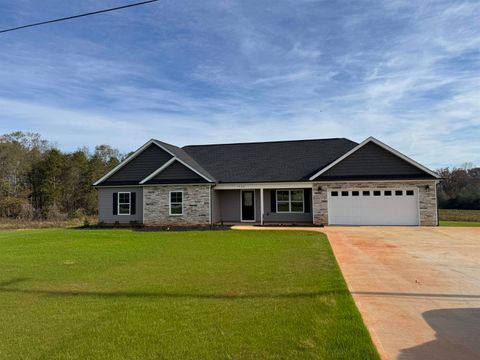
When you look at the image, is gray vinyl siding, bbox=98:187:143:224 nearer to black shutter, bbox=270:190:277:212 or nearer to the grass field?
black shutter, bbox=270:190:277:212

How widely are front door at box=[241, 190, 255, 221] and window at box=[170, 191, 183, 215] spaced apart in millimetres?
3867

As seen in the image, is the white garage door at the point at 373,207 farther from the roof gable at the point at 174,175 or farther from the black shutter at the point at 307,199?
the roof gable at the point at 174,175

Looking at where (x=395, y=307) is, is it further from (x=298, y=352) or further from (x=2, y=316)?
(x=2, y=316)

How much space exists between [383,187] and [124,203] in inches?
598

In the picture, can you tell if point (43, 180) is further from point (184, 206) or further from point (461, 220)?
point (461, 220)

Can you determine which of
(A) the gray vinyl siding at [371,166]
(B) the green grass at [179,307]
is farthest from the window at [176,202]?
(B) the green grass at [179,307]

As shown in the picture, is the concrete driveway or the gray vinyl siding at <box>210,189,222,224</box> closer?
the concrete driveway

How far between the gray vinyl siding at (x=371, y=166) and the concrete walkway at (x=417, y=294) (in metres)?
7.53

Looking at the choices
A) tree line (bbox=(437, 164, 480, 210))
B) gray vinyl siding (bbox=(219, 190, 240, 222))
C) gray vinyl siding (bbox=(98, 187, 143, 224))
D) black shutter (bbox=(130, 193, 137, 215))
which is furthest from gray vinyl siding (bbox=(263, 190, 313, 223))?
tree line (bbox=(437, 164, 480, 210))

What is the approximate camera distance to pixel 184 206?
22656mm

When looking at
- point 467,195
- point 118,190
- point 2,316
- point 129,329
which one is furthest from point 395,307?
point 467,195

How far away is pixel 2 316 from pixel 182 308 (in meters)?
2.66

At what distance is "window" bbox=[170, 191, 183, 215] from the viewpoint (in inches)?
896

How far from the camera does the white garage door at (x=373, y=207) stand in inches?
818
